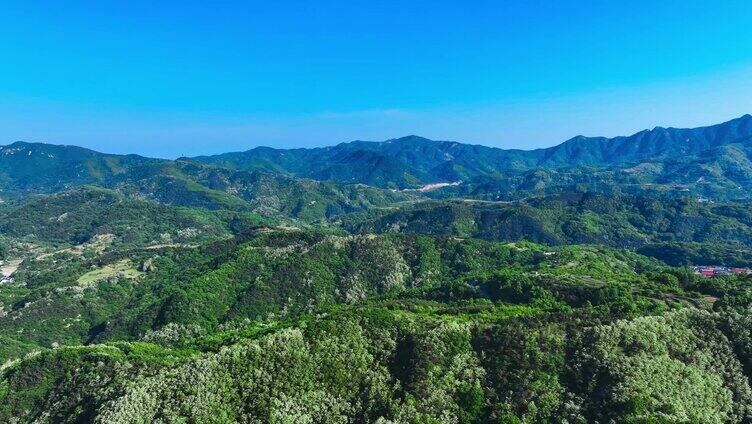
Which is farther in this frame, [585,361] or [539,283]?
[539,283]

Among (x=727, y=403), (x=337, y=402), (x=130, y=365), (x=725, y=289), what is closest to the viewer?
A: (x=727, y=403)

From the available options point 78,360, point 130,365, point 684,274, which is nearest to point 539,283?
point 684,274

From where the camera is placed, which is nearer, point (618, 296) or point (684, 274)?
point (618, 296)

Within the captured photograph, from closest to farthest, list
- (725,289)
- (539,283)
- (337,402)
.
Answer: (337,402) → (725,289) → (539,283)

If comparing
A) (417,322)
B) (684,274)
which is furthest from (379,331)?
(684,274)

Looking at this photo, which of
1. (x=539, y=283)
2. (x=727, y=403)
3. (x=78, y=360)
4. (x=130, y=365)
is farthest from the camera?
(x=539, y=283)

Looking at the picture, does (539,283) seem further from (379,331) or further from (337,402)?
(337,402)

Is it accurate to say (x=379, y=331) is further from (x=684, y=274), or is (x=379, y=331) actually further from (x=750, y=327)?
(x=684, y=274)

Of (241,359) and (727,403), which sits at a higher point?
(241,359)

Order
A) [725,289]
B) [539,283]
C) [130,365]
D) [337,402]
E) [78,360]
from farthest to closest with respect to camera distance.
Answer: [539,283]
[725,289]
[78,360]
[130,365]
[337,402]
